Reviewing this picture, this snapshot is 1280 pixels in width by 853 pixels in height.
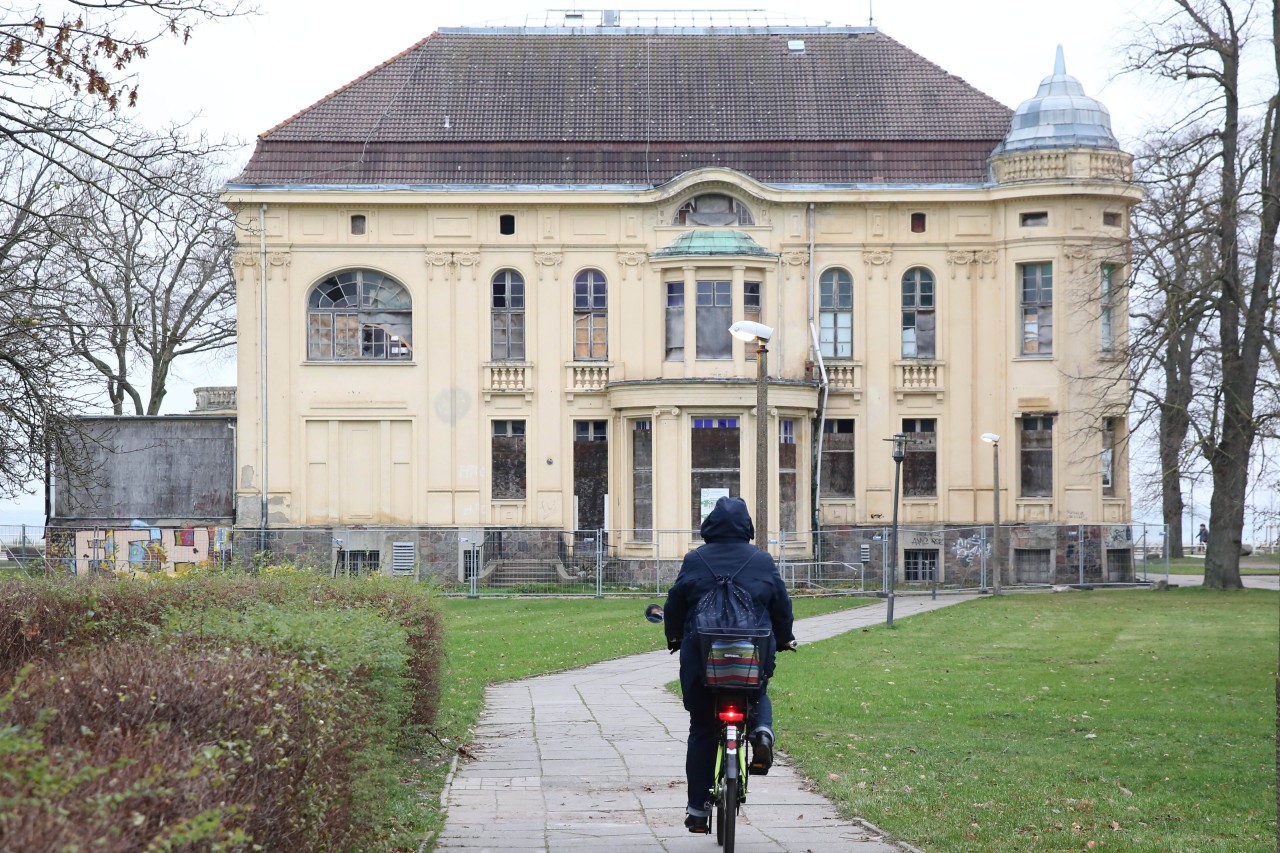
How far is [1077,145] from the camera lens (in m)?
40.8

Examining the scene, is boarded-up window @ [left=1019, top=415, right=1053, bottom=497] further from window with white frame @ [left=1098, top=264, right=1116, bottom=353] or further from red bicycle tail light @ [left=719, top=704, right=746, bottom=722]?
red bicycle tail light @ [left=719, top=704, right=746, bottom=722]

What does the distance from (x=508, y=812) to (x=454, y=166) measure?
108 ft

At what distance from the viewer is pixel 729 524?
31.1 ft

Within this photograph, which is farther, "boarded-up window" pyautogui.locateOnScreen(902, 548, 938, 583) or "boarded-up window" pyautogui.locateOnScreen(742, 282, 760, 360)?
"boarded-up window" pyautogui.locateOnScreen(902, 548, 938, 583)

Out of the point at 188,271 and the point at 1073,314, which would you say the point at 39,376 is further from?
the point at 188,271

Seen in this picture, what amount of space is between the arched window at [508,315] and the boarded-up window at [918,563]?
38.5 feet

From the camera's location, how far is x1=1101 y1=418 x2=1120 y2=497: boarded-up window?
1629 inches

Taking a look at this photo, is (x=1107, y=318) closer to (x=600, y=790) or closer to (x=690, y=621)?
(x=600, y=790)

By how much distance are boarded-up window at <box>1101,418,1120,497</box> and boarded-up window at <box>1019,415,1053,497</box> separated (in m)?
1.48

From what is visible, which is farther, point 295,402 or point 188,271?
point 188,271

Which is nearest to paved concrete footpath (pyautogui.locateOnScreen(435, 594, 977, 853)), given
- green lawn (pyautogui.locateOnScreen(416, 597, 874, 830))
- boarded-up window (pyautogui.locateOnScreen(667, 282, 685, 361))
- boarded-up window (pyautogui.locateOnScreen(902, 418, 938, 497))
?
green lawn (pyautogui.locateOnScreen(416, 597, 874, 830))

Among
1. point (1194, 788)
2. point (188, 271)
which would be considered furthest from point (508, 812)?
point (188, 271)

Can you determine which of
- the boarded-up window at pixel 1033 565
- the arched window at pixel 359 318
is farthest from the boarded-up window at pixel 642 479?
the boarded-up window at pixel 1033 565

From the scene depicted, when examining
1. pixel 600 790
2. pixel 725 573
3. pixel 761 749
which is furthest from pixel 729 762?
pixel 600 790
